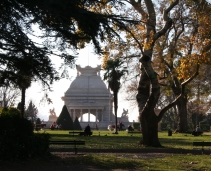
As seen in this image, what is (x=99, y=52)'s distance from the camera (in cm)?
1206

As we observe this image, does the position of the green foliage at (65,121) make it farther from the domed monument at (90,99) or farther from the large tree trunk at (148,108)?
the large tree trunk at (148,108)

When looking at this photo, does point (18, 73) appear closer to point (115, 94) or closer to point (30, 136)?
point (30, 136)

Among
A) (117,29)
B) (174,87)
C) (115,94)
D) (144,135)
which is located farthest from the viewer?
(115,94)

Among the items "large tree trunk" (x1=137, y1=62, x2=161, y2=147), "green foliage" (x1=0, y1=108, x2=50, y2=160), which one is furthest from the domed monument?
"green foliage" (x1=0, y1=108, x2=50, y2=160)

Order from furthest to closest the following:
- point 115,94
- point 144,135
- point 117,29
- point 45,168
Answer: point 115,94, point 144,135, point 117,29, point 45,168

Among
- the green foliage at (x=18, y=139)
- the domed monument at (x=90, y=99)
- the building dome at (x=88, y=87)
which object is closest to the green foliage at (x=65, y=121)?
the domed monument at (x=90, y=99)

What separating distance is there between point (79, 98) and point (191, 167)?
81.7 meters

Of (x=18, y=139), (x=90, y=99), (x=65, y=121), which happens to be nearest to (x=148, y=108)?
(x=18, y=139)

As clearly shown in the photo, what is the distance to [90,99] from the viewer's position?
93.4 metres

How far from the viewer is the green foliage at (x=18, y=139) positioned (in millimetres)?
12656

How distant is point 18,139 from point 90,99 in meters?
80.3

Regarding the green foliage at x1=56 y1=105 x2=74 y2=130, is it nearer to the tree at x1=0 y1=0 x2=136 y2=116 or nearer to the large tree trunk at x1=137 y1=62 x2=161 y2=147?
the large tree trunk at x1=137 y1=62 x2=161 y2=147

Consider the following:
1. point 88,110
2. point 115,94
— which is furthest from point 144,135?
point 88,110

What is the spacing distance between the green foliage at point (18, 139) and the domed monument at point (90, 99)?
7313 centimetres
